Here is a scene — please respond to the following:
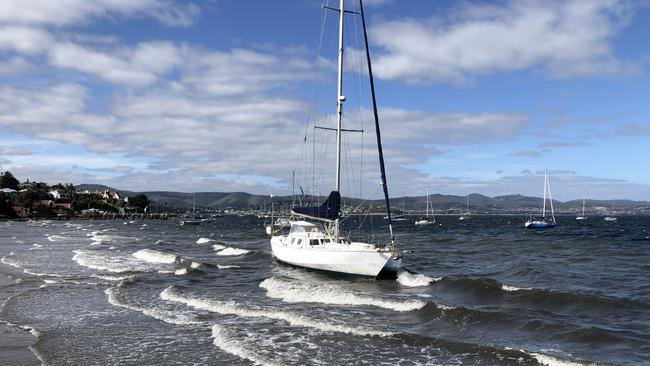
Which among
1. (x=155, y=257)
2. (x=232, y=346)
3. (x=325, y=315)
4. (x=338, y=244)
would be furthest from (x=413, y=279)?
(x=155, y=257)

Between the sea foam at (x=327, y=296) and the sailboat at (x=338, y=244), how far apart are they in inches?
103

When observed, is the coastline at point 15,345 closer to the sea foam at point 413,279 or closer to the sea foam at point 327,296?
the sea foam at point 327,296

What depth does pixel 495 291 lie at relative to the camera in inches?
1087

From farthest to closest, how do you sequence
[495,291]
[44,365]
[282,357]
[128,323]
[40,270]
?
[40,270], [495,291], [128,323], [282,357], [44,365]

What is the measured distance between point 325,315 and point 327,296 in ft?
12.6

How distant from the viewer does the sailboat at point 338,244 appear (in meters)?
30.3

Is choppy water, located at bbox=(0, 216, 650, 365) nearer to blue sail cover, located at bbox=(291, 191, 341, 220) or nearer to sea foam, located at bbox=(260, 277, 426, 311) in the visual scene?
sea foam, located at bbox=(260, 277, 426, 311)

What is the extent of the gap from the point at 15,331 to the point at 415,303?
14.7m

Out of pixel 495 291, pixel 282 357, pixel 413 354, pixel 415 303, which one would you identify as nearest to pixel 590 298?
pixel 495 291

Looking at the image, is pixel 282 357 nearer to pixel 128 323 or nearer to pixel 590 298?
pixel 128 323

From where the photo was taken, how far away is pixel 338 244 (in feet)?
106

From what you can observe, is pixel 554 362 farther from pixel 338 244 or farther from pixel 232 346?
pixel 338 244

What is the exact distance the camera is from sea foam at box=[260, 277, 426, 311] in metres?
23.2

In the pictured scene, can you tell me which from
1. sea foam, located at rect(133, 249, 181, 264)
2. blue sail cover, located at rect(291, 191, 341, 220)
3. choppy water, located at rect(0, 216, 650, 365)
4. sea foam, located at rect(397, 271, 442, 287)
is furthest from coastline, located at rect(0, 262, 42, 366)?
sea foam, located at rect(133, 249, 181, 264)
